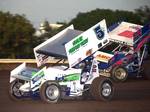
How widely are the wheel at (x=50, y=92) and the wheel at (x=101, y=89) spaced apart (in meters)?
0.95

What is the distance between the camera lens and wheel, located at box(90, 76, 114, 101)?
16141 millimetres

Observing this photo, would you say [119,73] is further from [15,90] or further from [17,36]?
[17,36]

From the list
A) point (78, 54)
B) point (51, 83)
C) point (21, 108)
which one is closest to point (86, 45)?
point (78, 54)

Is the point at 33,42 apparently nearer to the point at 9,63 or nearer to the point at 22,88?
the point at 9,63

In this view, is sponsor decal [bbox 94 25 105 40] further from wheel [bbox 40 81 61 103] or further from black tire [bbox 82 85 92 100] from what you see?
wheel [bbox 40 81 61 103]

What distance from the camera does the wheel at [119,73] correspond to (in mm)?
23375

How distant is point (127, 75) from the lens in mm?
23562

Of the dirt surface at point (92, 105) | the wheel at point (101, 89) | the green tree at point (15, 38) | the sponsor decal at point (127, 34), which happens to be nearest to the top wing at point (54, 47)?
the wheel at point (101, 89)

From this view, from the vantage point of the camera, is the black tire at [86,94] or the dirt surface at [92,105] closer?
the dirt surface at [92,105]

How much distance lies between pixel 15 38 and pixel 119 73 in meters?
14.5

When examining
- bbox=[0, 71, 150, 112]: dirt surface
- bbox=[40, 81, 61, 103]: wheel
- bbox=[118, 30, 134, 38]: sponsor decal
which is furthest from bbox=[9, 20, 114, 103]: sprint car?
bbox=[118, 30, 134, 38]: sponsor decal

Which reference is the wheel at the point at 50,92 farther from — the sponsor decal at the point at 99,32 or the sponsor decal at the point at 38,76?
the sponsor decal at the point at 99,32

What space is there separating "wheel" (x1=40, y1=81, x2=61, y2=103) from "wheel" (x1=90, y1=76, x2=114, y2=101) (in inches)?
37.6

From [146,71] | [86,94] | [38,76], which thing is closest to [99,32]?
[86,94]
